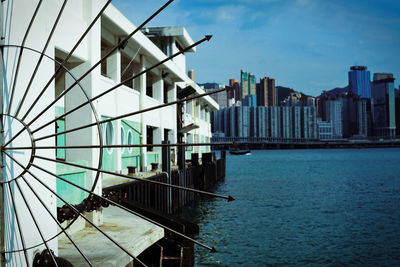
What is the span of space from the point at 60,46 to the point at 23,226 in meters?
4.30

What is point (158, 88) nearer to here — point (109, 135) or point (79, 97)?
point (109, 135)

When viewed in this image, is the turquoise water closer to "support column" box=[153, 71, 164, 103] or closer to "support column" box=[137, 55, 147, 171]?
"support column" box=[137, 55, 147, 171]

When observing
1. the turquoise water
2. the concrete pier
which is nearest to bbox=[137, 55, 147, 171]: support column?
the turquoise water

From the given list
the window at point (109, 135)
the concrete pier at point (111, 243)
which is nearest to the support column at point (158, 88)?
the window at point (109, 135)

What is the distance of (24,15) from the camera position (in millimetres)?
4078

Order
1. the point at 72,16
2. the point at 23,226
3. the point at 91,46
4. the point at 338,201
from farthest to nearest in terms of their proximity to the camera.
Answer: the point at 338,201
the point at 91,46
the point at 72,16
the point at 23,226

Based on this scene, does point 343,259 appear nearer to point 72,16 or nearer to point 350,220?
point 350,220

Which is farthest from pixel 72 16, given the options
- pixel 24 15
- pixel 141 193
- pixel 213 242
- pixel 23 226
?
pixel 213 242

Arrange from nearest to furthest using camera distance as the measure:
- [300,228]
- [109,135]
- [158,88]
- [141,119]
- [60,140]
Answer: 1. [60,140]
2. [109,135]
3. [300,228]
4. [141,119]
5. [158,88]

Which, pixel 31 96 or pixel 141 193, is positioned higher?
pixel 31 96

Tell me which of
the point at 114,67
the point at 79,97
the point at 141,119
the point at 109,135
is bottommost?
the point at 109,135

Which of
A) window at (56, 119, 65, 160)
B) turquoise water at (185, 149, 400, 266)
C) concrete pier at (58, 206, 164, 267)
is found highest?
window at (56, 119, 65, 160)

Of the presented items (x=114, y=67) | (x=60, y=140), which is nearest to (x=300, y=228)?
(x=114, y=67)

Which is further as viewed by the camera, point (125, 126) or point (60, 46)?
point (125, 126)
